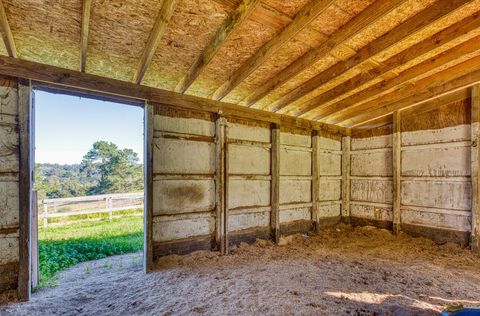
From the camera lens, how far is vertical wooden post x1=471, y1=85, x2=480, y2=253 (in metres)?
3.69

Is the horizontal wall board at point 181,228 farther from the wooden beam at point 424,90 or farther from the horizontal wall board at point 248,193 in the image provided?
the wooden beam at point 424,90

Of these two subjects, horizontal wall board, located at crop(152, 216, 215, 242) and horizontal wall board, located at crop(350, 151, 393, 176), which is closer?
horizontal wall board, located at crop(152, 216, 215, 242)

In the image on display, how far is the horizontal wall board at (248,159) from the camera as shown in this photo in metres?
3.95

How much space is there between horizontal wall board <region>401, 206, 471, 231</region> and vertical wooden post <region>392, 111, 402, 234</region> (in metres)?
0.12

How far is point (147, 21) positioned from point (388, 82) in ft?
10.8

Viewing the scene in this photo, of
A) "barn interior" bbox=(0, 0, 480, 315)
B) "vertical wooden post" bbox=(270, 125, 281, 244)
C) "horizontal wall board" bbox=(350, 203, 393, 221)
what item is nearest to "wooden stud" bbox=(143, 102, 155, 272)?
"barn interior" bbox=(0, 0, 480, 315)

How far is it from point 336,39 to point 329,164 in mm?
3318

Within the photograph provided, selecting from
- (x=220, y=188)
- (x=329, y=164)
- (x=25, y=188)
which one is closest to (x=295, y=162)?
(x=329, y=164)

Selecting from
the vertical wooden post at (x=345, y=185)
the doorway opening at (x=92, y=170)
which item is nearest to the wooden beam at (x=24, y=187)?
the doorway opening at (x=92, y=170)

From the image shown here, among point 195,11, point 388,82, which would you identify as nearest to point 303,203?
point 388,82

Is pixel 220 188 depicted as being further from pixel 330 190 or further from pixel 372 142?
pixel 372 142

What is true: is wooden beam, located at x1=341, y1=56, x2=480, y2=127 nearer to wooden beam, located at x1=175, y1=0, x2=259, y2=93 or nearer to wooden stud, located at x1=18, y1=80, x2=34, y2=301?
wooden beam, located at x1=175, y1=0, x2=259, y2=93

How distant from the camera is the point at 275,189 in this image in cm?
426

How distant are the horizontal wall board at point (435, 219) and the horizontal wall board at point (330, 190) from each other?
1.24m
